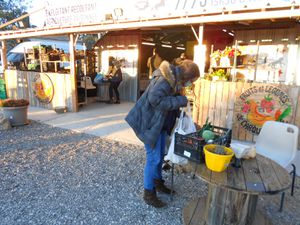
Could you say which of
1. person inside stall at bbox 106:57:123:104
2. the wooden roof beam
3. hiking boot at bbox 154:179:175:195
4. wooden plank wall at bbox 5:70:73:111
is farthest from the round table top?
person inside stall at bbox 106:57:123:104

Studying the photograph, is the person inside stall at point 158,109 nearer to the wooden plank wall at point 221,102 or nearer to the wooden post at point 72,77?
the wooden plank wall at point 221,102

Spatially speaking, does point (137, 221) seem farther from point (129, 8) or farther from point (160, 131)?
point (129, 8)

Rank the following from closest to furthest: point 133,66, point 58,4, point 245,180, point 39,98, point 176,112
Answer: point 245,180
point 176,112
point 58,4
point 39,98
point 133,66

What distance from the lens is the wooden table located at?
1.76m

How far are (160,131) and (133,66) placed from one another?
6668 mm

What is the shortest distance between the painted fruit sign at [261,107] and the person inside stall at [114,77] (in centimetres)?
462

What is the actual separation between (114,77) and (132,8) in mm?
3115

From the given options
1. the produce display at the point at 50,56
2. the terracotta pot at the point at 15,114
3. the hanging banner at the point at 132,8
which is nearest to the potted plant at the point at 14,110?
the terracotta pot at the point at 15,114

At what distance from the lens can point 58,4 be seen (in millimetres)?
6793

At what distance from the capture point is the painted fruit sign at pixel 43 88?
718 cm

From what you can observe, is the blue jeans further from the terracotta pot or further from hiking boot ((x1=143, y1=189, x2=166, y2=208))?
the terracotta pot

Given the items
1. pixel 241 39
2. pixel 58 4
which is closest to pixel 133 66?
pixel 58 4

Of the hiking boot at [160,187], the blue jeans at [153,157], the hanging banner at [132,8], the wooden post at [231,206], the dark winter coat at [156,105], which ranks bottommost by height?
the hiking boot at [160,187]

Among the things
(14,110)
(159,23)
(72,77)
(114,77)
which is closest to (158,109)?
(159,23)
